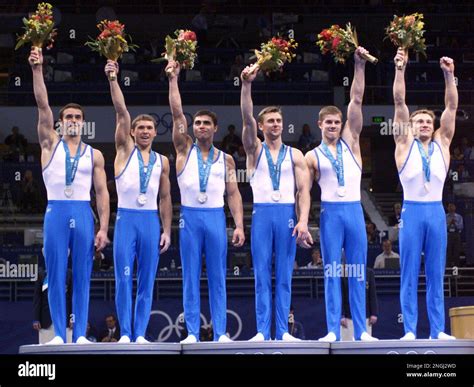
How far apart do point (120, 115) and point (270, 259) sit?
1623 millimetres

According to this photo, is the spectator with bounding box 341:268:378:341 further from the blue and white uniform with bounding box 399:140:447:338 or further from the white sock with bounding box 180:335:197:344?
the white sock with bounding box 180:335:197:344

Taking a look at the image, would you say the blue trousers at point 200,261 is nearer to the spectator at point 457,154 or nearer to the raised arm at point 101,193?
the raised arm at point 101,193

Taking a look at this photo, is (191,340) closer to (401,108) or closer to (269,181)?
(269,181)

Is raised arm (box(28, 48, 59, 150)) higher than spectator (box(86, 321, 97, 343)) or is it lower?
higher

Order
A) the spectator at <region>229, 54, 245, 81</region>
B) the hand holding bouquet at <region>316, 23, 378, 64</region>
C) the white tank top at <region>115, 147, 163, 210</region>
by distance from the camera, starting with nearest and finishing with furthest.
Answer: the white tank top at <region>115, 147, 163, 210</region> < the hand holding bouquet at <region>316, 23, 378, 64</region> < the spectator at <region>229, 54, 245, 81</region>

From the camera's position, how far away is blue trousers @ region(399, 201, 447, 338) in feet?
36.6

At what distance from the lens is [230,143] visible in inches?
567

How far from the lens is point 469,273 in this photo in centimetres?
1391

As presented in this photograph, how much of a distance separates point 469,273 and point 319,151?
10.5ft

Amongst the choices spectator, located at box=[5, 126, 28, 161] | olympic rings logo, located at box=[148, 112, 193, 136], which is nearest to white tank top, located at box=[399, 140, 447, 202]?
olympic rings logo, located at box=[148, 112, 193, 136]

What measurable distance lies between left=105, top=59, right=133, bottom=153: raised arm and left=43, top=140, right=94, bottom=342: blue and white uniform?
41 centimetres

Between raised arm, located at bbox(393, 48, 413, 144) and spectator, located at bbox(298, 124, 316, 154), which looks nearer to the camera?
raised arm, located at bbox(393, 48, 413, 144)
